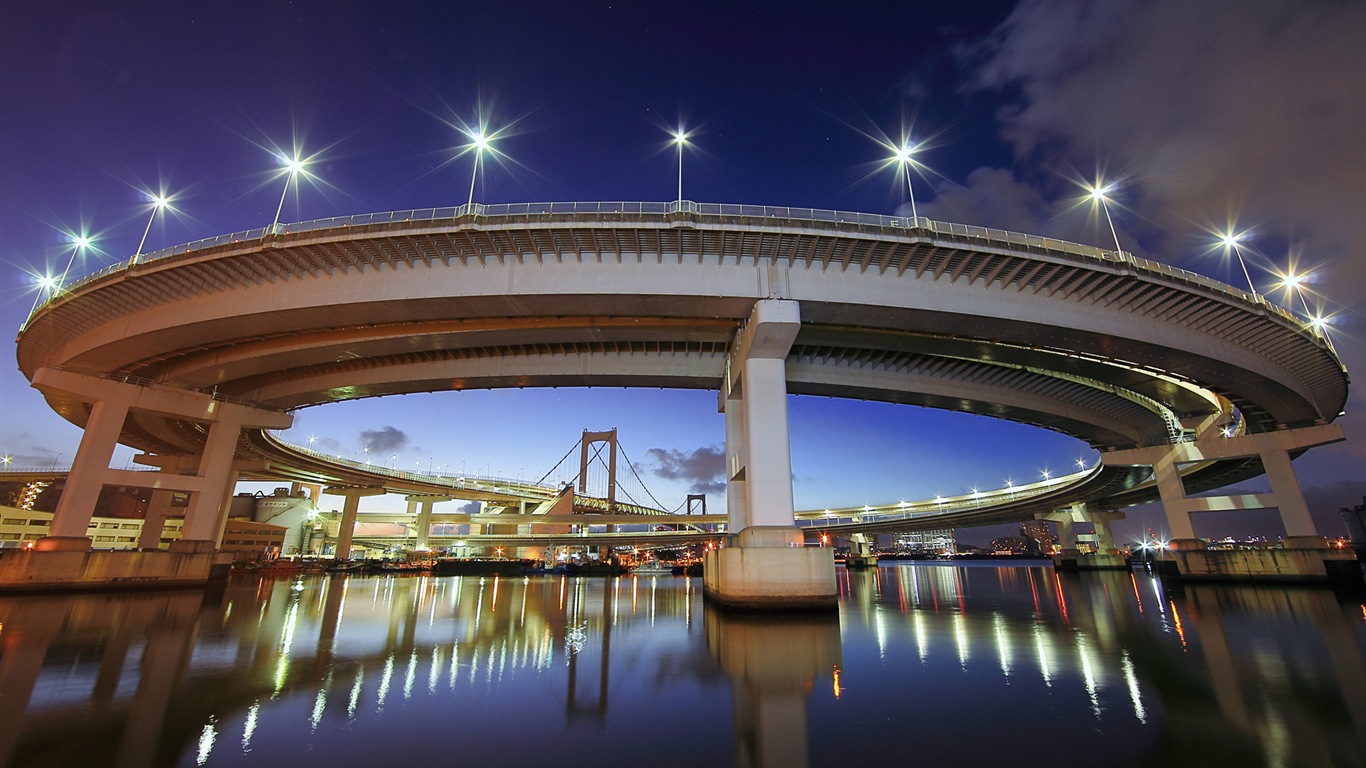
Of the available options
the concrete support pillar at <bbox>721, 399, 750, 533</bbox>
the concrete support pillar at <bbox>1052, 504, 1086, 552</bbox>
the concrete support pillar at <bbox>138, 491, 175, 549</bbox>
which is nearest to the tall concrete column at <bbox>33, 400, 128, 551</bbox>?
the concrete support pillar at <bbox>138, 491, 175, 549</bbox>

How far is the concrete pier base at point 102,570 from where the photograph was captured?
29938 mm

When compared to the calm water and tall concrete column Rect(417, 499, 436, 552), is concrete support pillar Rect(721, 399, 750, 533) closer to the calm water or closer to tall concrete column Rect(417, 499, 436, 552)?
the calm water

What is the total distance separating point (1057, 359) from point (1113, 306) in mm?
5746

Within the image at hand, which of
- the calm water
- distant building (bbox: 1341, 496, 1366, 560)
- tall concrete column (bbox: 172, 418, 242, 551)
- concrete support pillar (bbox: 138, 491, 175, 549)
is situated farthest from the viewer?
distant building (bbox: 1341, 496, 1366, 560)

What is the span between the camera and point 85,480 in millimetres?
31828

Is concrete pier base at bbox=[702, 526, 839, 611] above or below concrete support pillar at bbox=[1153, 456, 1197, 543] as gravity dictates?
below

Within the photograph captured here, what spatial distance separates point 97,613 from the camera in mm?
21344

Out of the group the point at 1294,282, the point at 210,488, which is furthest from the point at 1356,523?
the point at 210,488

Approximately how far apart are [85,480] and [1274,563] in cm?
7896

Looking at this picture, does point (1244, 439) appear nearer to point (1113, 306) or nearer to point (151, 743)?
point (1113, 306)

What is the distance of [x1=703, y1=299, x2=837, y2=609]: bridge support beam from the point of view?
2214 cm

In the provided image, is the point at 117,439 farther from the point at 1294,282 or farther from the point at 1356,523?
the point at 1356,523

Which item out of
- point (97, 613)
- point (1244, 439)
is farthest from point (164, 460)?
point (1244, 439)

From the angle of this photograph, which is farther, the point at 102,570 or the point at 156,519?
the point at 156,519
